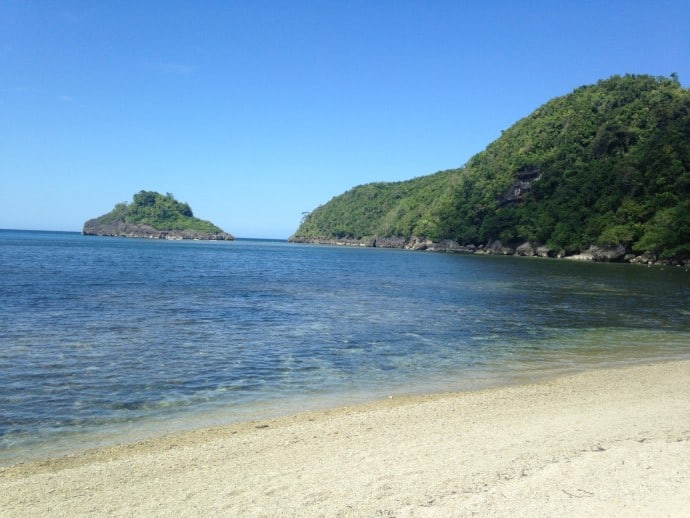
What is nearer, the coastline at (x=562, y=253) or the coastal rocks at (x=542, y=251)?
the coastline at (x=562, y=253)

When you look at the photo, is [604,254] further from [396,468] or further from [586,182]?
[396,468]

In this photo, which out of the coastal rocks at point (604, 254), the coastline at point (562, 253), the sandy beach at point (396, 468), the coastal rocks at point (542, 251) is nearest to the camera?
the sandy beach at point (396, 468)

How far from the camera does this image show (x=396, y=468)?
284 inches

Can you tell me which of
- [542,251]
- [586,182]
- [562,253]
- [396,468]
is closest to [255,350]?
[396,468]

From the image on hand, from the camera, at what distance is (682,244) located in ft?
272

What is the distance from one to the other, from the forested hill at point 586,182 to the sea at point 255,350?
228 ft

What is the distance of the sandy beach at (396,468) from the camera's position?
6.04 meters

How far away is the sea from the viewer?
1067cm

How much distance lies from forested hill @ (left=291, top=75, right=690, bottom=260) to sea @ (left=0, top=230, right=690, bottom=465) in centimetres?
6948

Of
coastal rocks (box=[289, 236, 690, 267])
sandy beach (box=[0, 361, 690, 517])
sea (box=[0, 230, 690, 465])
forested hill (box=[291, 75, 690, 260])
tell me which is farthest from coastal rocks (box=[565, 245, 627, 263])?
sandy beach (box=[0, 361, 690, 517])

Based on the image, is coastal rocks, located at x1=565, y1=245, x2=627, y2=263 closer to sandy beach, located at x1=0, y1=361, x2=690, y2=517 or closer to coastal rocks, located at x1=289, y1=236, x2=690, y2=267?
coastal rocks, located at x1=289, y1=236, x2=690, y2=267

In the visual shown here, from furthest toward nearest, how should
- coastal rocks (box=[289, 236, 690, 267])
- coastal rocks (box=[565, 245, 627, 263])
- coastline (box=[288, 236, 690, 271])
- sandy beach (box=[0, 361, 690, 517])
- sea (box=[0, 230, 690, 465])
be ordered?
coastal rocks (box=[565, 245, 627, 263])
coastal rocks (box=[289, 236, 690, 267])
coastline (box=[288, 236, 690, 271])
sea (box=[0, 230, 690, 465])
sandy beach (box=[0, 361, 690, 517])

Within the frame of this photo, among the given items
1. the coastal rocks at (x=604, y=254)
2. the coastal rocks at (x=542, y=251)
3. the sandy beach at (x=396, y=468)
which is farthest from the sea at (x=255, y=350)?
the coastal rocks at (x=604, y=254)

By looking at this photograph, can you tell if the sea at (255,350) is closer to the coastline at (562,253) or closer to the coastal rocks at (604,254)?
the coastline at (562,253)
